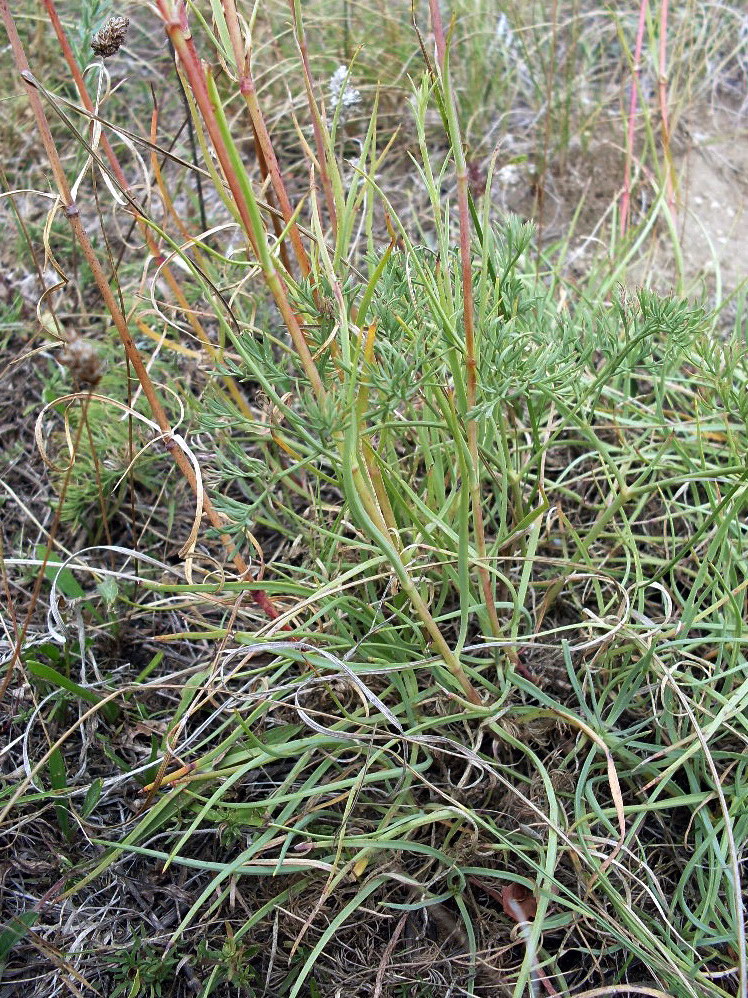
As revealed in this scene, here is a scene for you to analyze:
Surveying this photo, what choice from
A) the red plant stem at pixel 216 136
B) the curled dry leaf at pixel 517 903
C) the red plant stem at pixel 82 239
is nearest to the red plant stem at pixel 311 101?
the red plant stem at pixel 216 136

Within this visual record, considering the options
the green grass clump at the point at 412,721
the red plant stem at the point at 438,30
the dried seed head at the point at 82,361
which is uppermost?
the red plant stem at the point at 438,30

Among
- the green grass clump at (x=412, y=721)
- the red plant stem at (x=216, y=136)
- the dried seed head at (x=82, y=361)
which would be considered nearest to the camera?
the red plant stem at (x=216, y=136)

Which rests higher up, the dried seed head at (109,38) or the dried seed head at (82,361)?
the dried seed head at (109,38)

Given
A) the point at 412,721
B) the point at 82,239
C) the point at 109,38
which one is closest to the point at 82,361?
the point at 82,239

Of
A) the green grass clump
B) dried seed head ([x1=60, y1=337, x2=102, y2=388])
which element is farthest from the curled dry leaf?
dried seed head ([x1=60, y1=337, x2=102, y2=388])

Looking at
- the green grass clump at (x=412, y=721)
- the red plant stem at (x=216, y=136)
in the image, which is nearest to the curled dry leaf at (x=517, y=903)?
the green grass clump at (x=412, y=721)

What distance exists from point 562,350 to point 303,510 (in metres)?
0.66

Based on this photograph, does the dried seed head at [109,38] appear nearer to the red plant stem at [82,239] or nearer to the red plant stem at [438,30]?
the red plant stem at [82,239]

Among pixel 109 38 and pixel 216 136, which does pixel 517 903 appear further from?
pixel 109 38

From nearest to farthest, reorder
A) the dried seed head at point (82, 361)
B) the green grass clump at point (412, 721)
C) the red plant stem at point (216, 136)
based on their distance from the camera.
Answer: the red plant stem at point (216, 136) < the dried seed head at point (82, 361) < the green grass clump at point (412, 721)

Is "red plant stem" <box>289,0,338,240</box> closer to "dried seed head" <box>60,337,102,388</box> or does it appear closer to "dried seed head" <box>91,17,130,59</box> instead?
"dried seed head" <box>91,17,130,59</box>

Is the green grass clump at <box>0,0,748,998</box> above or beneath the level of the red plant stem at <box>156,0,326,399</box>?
beneath

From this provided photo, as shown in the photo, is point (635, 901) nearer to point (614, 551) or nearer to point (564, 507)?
point (614, 551)

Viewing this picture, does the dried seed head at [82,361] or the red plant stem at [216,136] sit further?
the dried seed head at [82,361]
